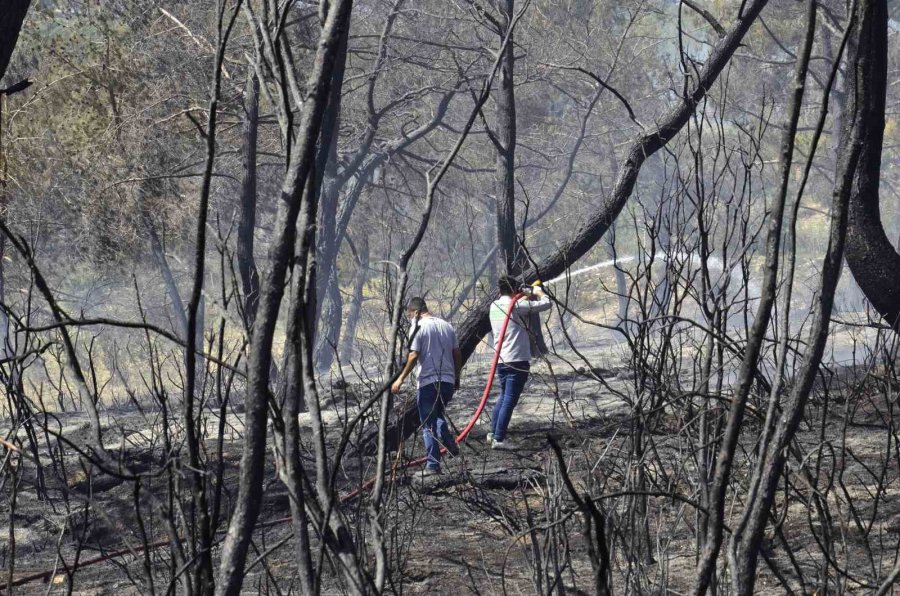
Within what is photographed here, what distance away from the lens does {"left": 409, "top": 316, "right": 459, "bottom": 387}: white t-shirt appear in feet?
26.2

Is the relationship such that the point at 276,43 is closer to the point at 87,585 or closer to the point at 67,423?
the point at 87,585

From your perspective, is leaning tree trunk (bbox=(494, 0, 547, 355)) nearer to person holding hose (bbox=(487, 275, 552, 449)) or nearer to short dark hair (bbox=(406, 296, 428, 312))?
person holding hose (bbox=(487, 275, 552, 449))

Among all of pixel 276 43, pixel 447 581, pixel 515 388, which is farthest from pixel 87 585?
pixel 276 43

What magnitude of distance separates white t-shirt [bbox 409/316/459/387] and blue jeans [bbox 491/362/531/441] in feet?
1.77

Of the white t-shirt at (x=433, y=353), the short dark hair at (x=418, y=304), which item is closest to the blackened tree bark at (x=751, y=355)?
the short dark hair at (x=418, y=304)

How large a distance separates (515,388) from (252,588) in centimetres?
353

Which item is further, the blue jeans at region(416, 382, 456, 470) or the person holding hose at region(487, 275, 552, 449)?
the person holding hose at region(487, 275, 552, 449)

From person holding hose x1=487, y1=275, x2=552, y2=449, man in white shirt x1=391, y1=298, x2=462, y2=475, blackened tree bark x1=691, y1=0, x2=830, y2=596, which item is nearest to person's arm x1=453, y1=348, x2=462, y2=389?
man in white shirt x1=391, y1=298, x2=462, y2=475

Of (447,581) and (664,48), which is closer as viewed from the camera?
(447,581)

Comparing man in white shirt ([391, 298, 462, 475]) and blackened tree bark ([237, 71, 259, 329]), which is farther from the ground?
blackened tree bark ([237, 71, 259, 329])

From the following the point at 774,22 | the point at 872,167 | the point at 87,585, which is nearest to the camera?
the point at 87,585

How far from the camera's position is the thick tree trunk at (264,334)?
143 centimetres

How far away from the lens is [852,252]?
24.8 feet

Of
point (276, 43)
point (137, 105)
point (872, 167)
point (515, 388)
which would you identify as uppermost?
point (137, 105)
